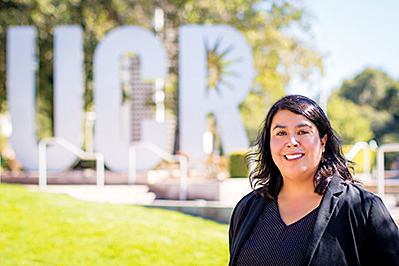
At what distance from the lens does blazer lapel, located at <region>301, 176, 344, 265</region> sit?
1.55 metres

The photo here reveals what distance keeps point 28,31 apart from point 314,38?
9779 mm

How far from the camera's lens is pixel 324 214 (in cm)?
160

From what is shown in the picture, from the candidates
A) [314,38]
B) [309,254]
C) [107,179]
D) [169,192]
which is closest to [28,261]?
[309,254]

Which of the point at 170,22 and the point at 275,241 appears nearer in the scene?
the point at 275,241

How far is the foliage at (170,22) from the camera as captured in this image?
12.3 meters

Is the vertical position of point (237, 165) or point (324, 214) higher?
point (324, 214)

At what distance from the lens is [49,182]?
9875mm

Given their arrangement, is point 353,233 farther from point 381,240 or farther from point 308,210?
point 308,210

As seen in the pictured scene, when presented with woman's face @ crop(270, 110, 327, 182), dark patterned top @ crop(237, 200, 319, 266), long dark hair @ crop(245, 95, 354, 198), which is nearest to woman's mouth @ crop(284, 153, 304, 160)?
woman's face @ crop(270, 110, 327, 182)

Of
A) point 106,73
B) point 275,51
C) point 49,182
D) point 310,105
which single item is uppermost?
point 275,51

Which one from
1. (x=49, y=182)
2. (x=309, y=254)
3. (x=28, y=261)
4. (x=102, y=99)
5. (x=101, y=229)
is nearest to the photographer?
(x=309, y=254)

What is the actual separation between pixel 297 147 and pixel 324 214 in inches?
11.8

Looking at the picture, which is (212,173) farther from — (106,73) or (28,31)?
(28,31)

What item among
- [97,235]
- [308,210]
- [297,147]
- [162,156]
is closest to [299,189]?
[308,210]
